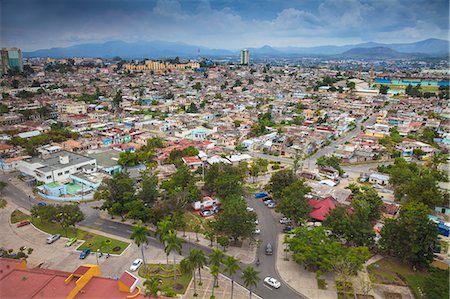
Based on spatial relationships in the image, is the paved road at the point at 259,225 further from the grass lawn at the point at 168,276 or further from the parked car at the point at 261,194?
the grass lawn at the point at 168,276

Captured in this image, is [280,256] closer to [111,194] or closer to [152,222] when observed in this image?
[152,222]

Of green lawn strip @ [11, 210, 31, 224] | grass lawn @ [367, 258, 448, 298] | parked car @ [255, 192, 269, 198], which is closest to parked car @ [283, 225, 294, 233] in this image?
grass lawn @ [367, 258, 448, 298]

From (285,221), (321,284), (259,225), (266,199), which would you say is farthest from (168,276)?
(266,199)

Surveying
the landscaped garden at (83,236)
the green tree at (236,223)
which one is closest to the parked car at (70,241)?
the landscaped garden at (83,236)

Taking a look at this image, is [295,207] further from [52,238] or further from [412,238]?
[52,238]

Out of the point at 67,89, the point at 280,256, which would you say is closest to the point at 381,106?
the point at 280,256

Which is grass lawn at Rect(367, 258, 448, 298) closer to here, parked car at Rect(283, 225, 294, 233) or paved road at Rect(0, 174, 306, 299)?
paved road at Rect(0, 174, 306, 299)
